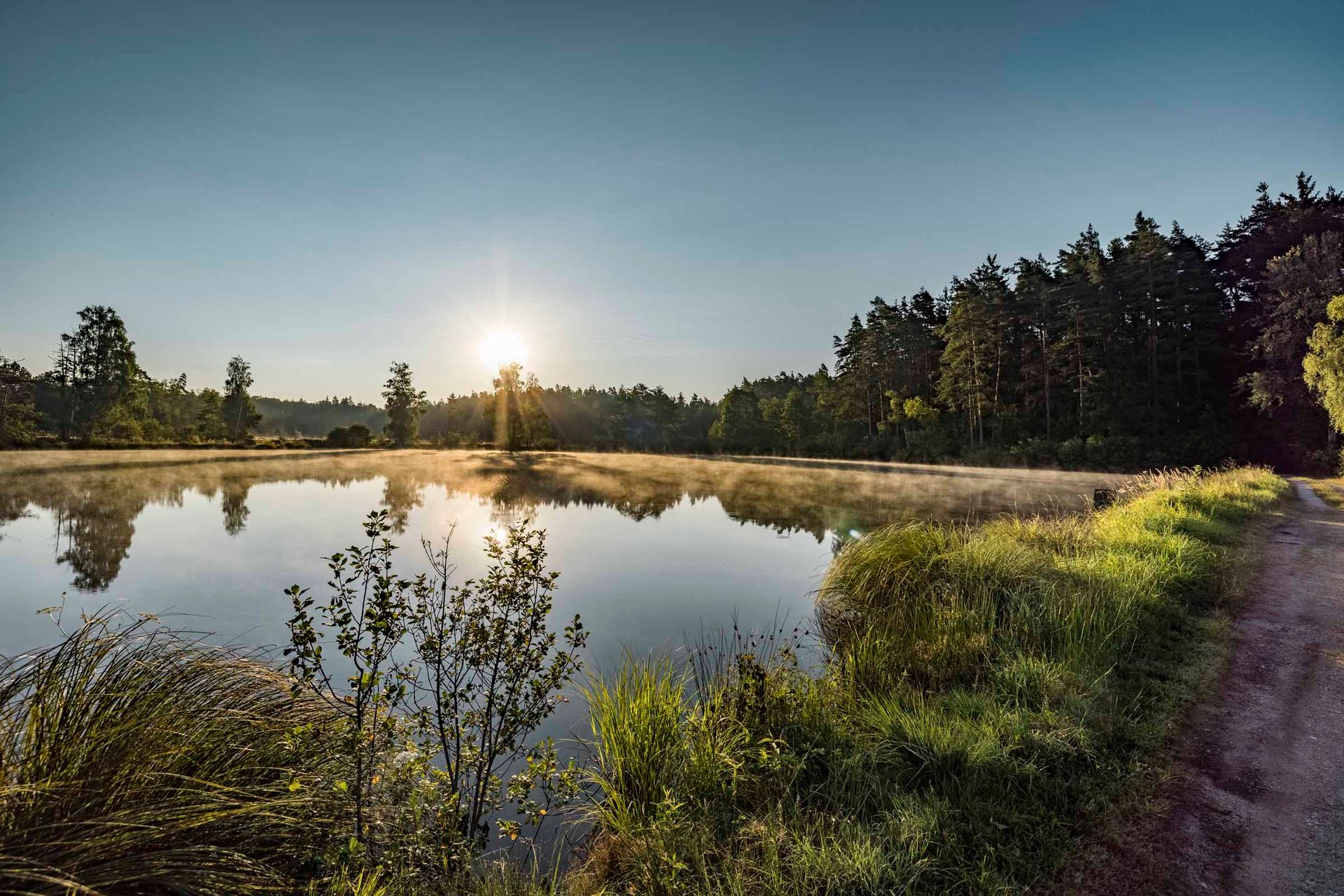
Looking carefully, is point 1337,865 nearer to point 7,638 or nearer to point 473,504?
point 7,638

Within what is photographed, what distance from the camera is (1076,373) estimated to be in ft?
148

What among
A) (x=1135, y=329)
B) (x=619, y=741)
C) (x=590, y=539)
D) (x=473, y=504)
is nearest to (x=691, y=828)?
(x=619, y=741)

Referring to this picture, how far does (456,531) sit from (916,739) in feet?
45.9

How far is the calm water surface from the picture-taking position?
834 cm

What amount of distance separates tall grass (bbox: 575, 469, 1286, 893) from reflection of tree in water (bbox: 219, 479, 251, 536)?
47.4 ft

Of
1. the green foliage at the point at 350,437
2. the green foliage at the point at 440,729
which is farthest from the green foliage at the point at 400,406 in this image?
the green foliage at the point at 440,729

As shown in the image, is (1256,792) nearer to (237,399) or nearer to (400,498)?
(400,498)

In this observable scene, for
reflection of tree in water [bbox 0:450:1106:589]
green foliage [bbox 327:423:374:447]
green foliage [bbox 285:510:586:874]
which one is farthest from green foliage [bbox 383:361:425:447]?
green foliage [bbox 285:510:586:874]

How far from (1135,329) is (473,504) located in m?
53.4

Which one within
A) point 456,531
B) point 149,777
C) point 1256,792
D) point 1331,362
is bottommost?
point 456,531

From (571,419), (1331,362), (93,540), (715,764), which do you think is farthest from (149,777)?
(571,419)

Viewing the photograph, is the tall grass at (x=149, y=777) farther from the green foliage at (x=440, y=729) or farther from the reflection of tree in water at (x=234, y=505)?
the reflection of tree in water at (x=234, y=505)

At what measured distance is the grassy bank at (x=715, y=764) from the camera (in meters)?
2.28

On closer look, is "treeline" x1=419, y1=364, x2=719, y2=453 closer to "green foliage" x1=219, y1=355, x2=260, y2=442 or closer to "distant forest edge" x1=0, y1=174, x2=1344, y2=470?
"distant forest edge" x1=0, y1=174, x2=1344, y2=470
